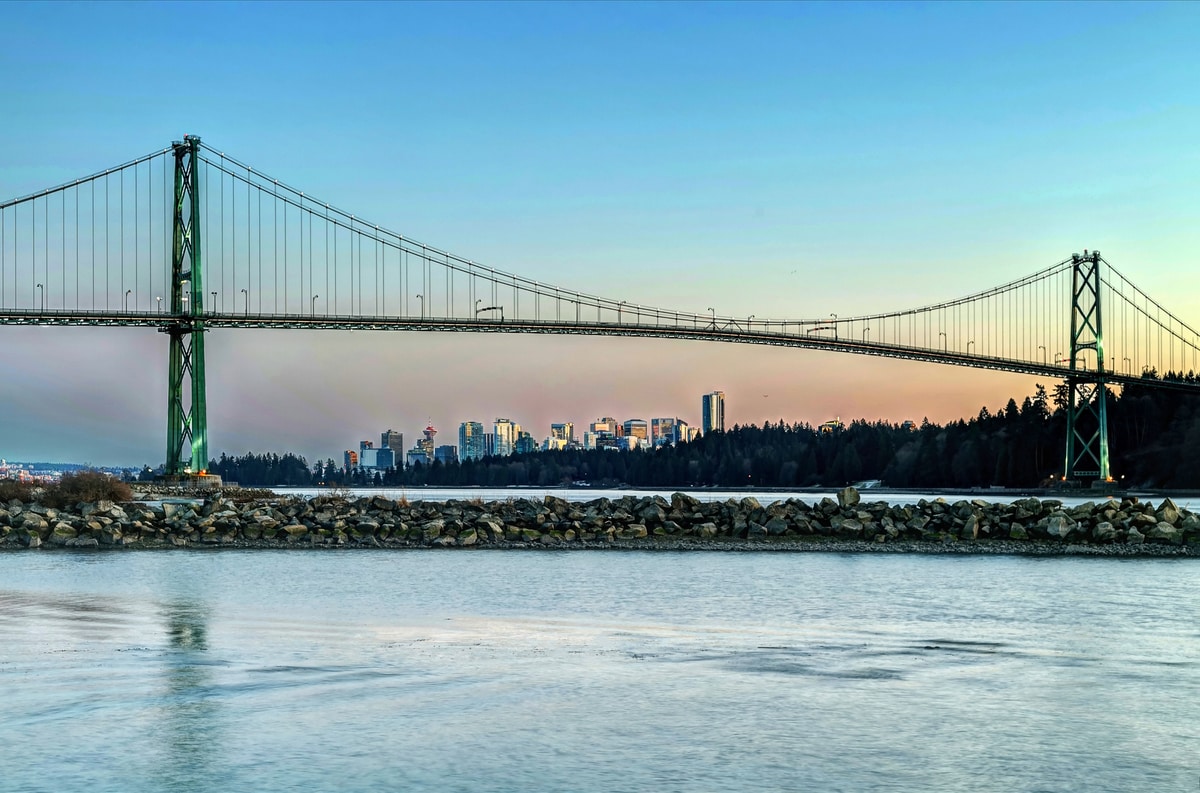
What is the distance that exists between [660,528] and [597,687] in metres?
14.6

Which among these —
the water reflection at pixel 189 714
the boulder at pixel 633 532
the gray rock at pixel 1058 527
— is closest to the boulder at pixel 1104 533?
the gray rock at pixel 1058 527

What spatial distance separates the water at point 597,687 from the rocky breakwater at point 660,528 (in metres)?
6.96

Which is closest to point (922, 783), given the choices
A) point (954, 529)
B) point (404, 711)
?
point (404, 711)

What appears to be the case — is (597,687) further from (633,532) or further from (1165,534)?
(1165,534)

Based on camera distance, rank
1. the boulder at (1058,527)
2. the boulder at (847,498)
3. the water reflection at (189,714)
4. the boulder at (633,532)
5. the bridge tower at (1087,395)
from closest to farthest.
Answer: the water reflection at (189,714) → the boulder at (1058,527) → the boulder at (633,532) → the boulder at (847,498) → the bridge tower at (1087,395)

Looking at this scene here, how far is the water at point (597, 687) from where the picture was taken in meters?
5.11

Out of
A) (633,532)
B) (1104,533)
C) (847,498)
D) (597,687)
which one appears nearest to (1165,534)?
(1104,533)

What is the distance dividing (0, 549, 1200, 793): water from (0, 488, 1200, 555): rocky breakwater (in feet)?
22.8

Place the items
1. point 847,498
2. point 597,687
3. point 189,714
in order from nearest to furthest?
point 189,714
point 597,687
point 847,498

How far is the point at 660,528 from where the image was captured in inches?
848

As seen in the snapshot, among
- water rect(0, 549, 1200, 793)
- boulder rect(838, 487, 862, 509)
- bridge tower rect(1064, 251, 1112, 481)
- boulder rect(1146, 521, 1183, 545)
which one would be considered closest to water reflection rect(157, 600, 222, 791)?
water rect(0, 549, 1200, 793)

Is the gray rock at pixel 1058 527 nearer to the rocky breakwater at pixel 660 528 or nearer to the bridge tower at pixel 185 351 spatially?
the rocky breakwater at pixel 660 528

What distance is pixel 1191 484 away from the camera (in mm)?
63062

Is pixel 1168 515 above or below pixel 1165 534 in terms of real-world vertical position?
above
